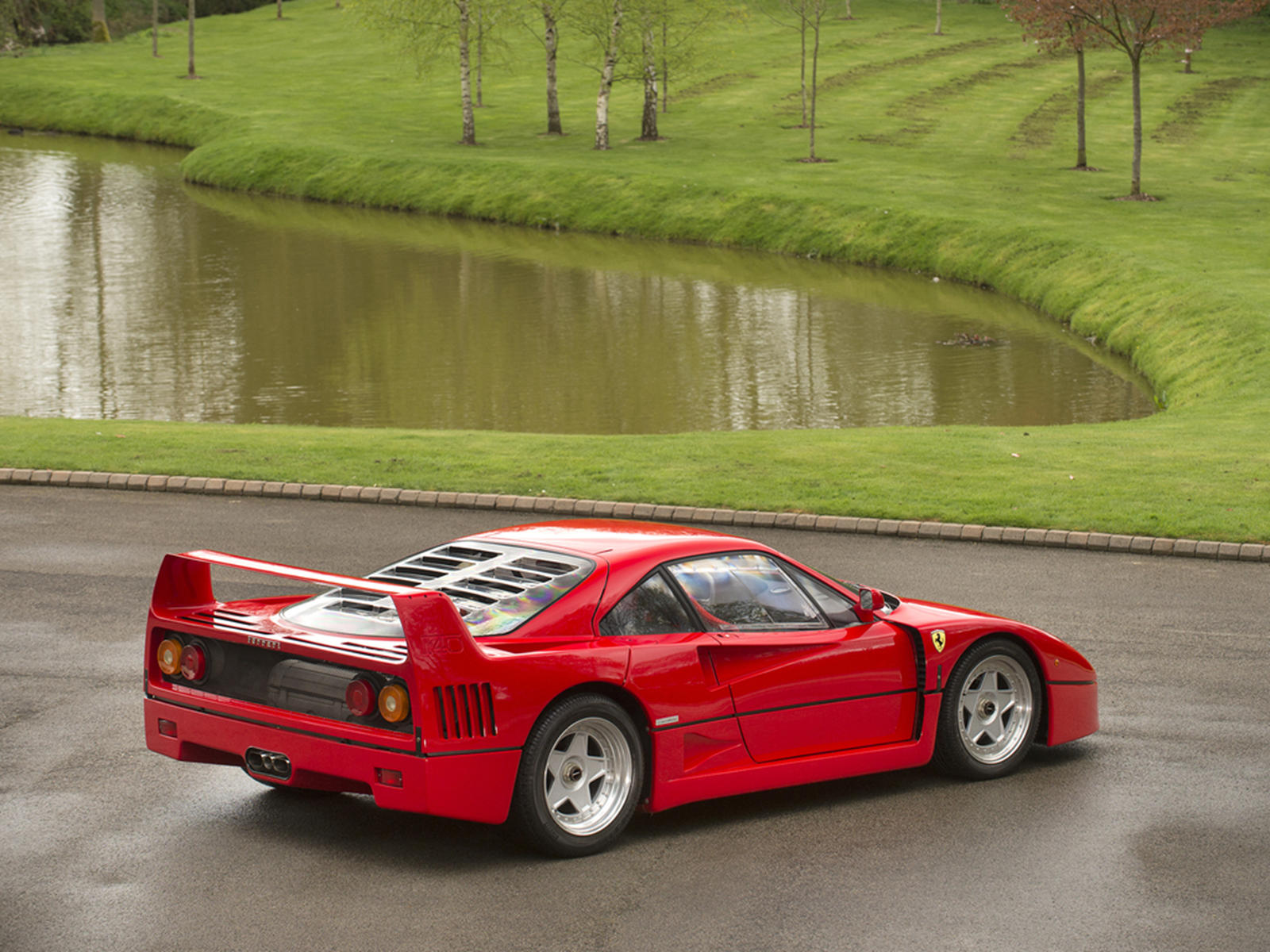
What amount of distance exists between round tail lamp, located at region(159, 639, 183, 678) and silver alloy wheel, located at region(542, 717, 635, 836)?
1.86 meters

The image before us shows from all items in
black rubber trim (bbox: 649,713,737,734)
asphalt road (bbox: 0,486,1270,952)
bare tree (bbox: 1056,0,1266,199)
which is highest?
bare tree (bbox: 1056,0,1266,199)

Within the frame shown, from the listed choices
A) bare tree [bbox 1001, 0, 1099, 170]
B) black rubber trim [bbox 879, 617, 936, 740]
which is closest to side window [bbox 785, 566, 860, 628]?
black rubber trim [bbox 879, 617, 936, 740]

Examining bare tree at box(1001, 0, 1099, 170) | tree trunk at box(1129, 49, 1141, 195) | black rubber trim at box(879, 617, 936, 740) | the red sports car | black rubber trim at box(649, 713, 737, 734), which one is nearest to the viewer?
the red sports car

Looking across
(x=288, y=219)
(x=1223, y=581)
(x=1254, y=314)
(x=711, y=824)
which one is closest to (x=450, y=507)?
(x=1223, y=581)

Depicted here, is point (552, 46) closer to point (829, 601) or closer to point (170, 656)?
point (829, 601)

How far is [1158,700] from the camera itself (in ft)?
31.9

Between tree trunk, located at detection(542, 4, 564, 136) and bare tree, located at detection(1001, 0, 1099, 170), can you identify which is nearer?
bare tree, located at detection(1001, 0, 1099, 170)

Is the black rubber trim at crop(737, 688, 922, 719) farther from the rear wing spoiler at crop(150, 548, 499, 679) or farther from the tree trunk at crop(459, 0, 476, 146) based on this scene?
the tree trunk at crop(459, 0, 476, 146)

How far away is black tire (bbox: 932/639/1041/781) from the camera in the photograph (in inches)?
326

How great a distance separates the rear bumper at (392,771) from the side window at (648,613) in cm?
83

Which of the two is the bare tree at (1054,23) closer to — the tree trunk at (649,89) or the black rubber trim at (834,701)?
the tree trunk at (649,89)

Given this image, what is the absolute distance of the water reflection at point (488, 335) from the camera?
2442 centimetres

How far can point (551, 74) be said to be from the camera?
58.7 m

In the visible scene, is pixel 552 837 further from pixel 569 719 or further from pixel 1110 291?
pixel 1110 291
